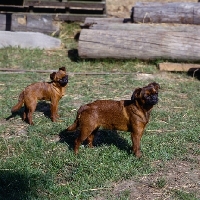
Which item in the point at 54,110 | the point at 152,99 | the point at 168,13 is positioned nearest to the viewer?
the point at 152,99

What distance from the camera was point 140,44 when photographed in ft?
32.7

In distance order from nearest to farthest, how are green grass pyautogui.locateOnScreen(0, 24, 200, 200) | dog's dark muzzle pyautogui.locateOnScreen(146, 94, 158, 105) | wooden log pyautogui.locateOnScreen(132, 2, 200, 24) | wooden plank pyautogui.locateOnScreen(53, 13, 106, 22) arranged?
green grass pyautogui.locateOnScreen(0, 24, 200, 200) < dog's dark muzzle pyautogui.locateOnScreen(146, 94, 158, 105) < wooden log pyautogui.locateOnScreen(132, 2, 200, 24) < wooden plank pyautogui.locateOnScreen(53, 13, 106, 22)

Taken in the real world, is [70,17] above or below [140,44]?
above

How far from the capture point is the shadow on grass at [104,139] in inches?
230

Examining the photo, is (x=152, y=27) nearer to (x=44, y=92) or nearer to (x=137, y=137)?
(x=44, y=92)

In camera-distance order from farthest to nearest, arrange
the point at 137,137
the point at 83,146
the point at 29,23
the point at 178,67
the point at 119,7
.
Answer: the point at 119,7, the point at 29,23, the point at 178,67, the point at 83,146, the point at 137,137

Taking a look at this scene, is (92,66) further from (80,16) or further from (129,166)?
(129,166)

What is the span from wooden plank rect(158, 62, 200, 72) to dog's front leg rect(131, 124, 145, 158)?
448 centimetres

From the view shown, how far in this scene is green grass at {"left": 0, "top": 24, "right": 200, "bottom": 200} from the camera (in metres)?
4.90

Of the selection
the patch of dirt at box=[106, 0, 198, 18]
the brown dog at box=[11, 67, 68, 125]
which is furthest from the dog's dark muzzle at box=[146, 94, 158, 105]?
the patch of dirt at box=[106, 0, 198, 18]

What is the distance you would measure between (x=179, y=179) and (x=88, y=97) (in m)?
3.20

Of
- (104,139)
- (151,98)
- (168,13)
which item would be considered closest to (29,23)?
(168,13)

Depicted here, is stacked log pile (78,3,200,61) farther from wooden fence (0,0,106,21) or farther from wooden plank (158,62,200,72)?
wooden fence (0,0,106,21)

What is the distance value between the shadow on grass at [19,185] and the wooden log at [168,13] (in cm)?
665
